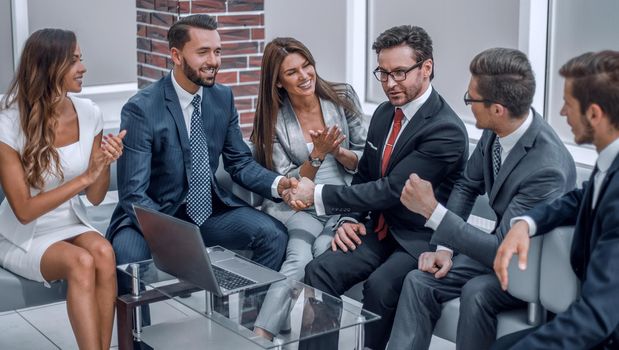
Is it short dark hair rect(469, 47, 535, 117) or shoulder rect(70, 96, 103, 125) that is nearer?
short dark hair rect(469, 47, 535, 117)

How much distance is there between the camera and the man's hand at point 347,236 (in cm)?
373

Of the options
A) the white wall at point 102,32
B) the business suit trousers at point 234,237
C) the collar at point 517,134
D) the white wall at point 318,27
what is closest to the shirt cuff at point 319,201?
the business suit trousers at point 234,237

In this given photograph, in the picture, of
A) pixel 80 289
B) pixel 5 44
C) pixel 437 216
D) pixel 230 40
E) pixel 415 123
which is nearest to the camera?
pixel 437 216

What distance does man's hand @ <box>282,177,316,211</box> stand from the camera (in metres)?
3.86

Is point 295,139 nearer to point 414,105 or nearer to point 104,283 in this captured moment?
point 414,105

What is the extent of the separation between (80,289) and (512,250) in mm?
1646

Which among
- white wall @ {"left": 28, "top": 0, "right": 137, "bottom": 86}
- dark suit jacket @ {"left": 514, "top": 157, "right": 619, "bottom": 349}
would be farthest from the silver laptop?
white wall @ {"left": 28, "top": 0, "right": 137, "bottom": 86}

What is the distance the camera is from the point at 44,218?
3736 millimetres

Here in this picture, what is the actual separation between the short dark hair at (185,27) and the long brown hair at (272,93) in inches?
10.8

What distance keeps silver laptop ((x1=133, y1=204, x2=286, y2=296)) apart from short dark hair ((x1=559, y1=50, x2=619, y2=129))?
1.27 meters

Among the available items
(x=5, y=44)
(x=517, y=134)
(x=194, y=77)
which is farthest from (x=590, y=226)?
(x=5, y=44)

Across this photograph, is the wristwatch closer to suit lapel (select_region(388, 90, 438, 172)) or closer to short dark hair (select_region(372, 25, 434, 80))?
suit lapel (select_region(388, 90, 438, 172))

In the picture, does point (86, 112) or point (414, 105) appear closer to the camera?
point (414, 105)

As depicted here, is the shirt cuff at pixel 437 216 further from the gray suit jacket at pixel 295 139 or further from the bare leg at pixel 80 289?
the bare leg at pixel 80 289
